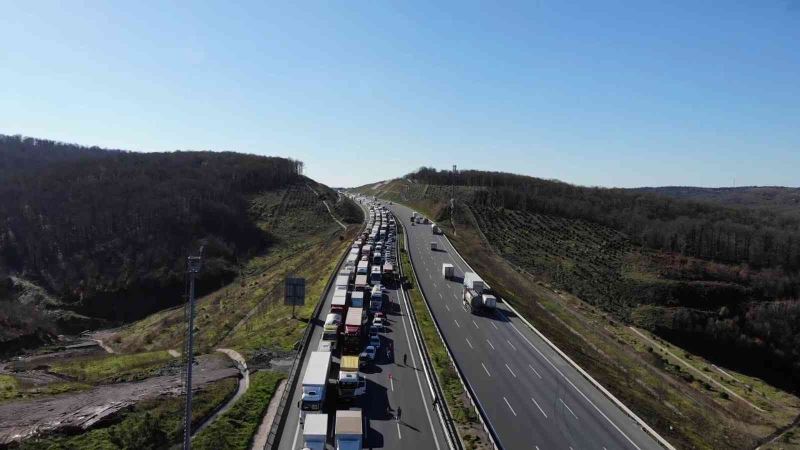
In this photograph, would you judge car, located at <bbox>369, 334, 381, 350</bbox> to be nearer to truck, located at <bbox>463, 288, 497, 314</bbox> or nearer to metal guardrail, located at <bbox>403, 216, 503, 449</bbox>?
metal guardrail, located at <bbox>403, 216, 503, 449</bbox>

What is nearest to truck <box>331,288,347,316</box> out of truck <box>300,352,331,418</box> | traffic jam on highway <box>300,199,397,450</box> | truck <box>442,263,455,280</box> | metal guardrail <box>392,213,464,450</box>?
traffic jam on highway <box>300,199,397,450</box>

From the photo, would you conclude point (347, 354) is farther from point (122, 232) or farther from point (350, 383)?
point (122, 232)

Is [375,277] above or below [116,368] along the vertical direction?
above

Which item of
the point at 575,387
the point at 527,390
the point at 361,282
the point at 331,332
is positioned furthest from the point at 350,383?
the point at 361,282

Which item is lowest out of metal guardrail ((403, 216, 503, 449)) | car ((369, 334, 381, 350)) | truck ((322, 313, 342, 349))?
metal guardrail ((403, 216, 503, 449))

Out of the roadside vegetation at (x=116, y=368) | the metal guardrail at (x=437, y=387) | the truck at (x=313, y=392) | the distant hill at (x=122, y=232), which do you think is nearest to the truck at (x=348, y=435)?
the truck at (x=313, y=392)

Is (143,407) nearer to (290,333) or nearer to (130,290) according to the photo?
(290,333)

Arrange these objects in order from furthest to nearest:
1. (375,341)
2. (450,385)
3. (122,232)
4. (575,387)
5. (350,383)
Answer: (122,232)
(375,341)
(575,387)
(450,385)
(350,383)
